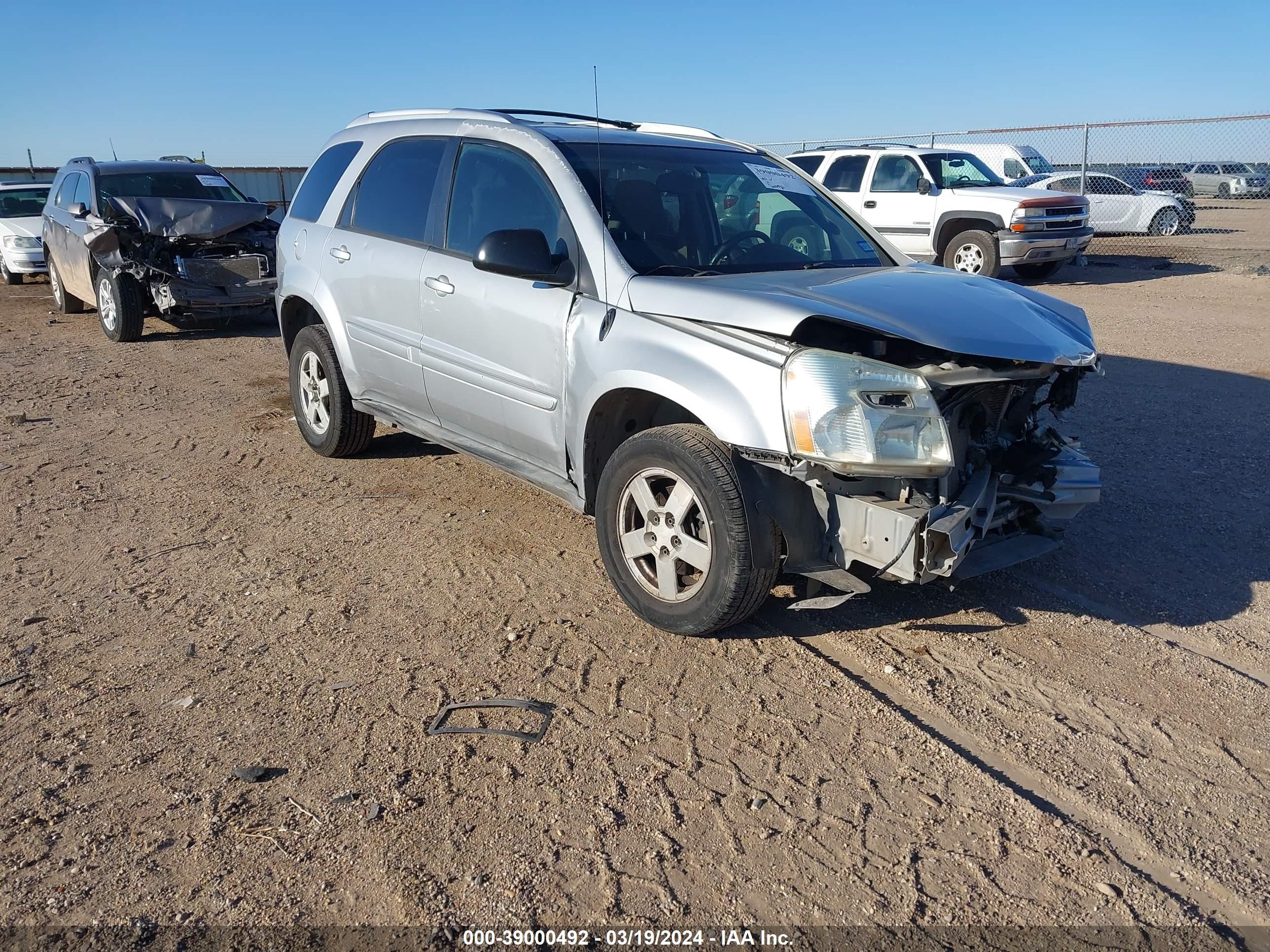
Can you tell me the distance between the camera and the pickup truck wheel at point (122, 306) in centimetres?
1067

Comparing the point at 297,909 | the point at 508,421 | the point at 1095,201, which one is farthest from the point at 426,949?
the point at 1095,201

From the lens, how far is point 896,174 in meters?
15.5

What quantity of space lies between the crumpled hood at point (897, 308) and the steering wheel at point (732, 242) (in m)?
0.20

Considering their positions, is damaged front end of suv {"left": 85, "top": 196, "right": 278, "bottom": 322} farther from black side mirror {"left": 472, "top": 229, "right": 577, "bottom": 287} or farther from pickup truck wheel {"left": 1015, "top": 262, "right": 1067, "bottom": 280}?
pickup truck wheel {"left": 1015, "top": 262, "right": 1067, "bottom": 280}

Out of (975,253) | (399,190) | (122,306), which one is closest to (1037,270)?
(975,253)

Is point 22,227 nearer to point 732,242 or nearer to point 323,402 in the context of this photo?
point 323,402

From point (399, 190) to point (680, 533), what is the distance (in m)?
2.72

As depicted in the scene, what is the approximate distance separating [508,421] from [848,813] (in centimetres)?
243

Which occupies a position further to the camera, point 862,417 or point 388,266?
point 388,266

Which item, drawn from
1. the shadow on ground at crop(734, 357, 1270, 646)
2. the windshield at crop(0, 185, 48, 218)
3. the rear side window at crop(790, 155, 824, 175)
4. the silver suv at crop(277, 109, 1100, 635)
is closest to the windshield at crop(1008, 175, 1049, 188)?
the rear side window at crop(790, 155, 824, 175)

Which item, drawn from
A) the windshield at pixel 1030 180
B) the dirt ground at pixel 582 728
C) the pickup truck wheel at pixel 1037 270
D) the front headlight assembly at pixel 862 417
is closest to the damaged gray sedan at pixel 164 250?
the dirt ground at pixel 582 728

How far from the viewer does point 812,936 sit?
2.44m

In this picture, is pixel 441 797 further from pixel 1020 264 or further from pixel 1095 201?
pixel 1095 201

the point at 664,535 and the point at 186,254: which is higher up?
the point at 186,254
